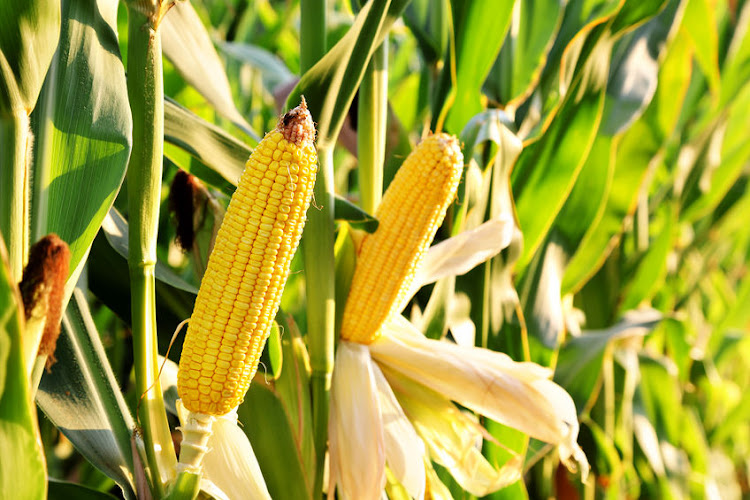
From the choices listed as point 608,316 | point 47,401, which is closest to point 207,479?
point 47,401

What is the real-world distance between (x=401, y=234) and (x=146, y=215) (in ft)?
0.93

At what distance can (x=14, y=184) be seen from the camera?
470 millimetres

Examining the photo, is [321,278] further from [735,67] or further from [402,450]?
[735,67]

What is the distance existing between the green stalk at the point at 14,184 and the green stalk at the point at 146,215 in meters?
0.08

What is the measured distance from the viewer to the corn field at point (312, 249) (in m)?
0.52

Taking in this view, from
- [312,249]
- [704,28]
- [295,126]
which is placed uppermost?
[704,28]

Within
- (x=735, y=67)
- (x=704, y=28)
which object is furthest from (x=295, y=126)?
(x=735, y=67)

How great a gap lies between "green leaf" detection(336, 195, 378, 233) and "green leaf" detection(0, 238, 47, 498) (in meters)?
0.38

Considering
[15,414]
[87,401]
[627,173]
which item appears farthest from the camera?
[627,173]

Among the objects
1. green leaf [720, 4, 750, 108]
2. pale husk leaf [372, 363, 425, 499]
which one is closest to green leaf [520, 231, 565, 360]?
pale husk leaf [372, 363, 425, 499]

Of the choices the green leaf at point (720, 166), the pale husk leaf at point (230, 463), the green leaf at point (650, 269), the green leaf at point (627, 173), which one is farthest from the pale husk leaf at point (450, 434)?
the green leaf at point (720, 166)

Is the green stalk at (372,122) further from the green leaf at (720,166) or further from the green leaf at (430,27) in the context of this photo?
the green leaf at (720,166)

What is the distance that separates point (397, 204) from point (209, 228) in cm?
21

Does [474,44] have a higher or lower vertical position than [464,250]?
higher
